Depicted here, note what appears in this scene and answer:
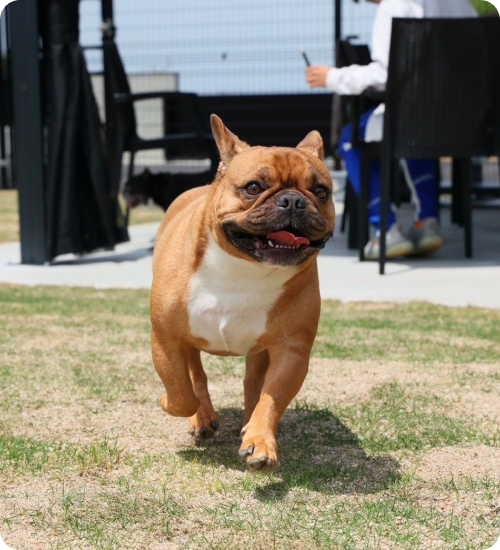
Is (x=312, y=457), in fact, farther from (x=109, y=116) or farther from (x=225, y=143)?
(x=109, y=116)

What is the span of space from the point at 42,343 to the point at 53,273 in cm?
230

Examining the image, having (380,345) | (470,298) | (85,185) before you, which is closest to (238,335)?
(380,345)

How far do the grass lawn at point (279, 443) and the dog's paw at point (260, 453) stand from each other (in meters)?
0.11

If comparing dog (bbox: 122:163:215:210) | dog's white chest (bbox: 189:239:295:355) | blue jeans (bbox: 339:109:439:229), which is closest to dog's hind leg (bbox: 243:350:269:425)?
dog's white chest (bbox: 189:239:295:355)

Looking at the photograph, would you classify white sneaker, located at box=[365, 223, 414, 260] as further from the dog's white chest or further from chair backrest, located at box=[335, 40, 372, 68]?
the dog's white chest

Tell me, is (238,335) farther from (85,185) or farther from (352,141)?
(85,185)

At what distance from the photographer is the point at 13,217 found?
38.9ft

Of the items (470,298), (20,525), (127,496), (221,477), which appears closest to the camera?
(20,525)

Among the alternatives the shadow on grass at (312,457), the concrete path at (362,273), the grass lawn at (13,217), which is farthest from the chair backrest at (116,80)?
the shadow on grass at (312,457)

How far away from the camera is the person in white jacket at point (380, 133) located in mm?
6820

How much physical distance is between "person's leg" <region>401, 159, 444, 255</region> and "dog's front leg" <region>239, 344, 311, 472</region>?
14.7 ft

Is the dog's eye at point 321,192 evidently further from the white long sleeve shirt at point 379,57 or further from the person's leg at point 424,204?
the person's leg at point 424,204

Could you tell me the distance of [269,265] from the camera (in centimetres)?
291

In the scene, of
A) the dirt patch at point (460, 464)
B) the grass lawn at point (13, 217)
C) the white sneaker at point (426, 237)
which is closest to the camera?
the dirt patch at point (460, 464)
